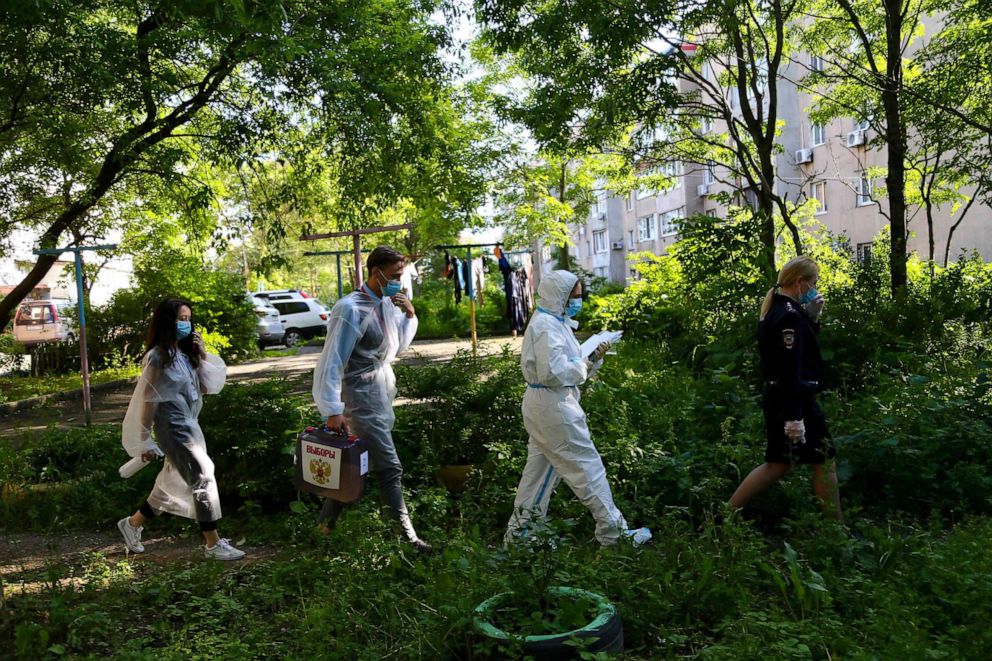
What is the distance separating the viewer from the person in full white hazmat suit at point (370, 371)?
5133 millimetres

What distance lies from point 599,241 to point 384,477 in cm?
5731

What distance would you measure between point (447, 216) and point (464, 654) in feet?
71.3

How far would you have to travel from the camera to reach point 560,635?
3.24 meters

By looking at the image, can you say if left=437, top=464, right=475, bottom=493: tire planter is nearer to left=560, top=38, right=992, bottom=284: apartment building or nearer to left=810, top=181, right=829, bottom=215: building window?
left=560, top=38, right=992, bottom=284: apartment building

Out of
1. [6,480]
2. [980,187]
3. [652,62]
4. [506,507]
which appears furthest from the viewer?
[980,187]

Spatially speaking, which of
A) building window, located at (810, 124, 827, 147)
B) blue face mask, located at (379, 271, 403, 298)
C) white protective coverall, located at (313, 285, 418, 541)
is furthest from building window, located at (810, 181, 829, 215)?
white protective coverall, located at (313, 285, 418, 541)

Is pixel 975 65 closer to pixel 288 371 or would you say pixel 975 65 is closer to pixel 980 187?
pixel 980 187

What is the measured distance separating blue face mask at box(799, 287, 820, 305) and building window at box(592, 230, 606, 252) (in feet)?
180

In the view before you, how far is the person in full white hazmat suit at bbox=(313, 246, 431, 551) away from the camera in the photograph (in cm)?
513

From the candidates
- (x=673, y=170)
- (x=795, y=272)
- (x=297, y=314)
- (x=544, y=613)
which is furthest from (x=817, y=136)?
(x=544, y=613)

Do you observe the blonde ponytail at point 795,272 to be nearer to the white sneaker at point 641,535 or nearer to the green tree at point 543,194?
the white sneaker at point 641,535

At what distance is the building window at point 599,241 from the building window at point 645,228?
8.93 metres

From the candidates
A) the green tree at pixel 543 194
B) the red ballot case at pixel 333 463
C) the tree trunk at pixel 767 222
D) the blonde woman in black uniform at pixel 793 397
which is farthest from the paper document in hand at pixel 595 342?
the green tree at pixel 543 194

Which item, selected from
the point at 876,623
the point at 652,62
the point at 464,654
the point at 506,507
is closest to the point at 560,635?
the point at 464,654
